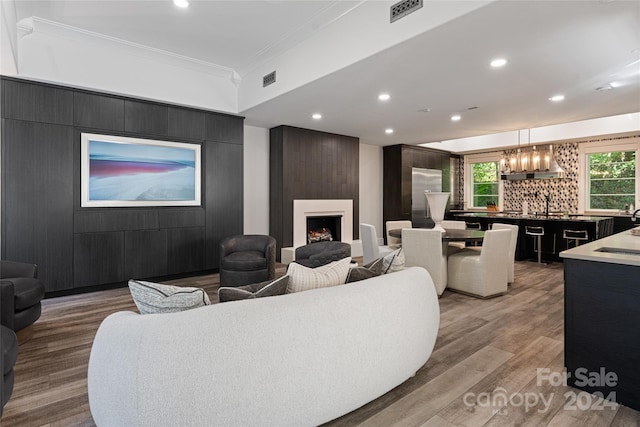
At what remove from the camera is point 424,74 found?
3914mm

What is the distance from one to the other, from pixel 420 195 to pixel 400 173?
2.93 ft

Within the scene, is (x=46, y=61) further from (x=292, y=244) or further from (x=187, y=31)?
(x=292, y=244)

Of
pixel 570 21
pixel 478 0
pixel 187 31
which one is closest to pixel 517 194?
pixel 570 21

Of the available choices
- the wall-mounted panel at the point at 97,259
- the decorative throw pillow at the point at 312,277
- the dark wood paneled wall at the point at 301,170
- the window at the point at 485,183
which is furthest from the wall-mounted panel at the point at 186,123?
the window at the point at 485,183

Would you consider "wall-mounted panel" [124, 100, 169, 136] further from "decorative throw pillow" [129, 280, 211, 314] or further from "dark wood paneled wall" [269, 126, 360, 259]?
"decorative throw pillow" [129, 280, 211, 314]

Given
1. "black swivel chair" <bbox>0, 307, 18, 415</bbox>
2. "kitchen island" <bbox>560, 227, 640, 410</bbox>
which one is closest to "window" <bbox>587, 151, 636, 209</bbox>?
"kitchen island" <bbox>560, 227, 640, 410</bbox>

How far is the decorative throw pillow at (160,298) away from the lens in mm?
1629

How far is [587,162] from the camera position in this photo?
25.0ft

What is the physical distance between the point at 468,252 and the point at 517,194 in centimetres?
519

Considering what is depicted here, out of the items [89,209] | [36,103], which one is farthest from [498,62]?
[36,103]

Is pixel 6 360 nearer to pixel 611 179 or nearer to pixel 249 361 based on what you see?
pixel 249 361

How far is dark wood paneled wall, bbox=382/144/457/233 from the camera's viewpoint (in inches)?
335

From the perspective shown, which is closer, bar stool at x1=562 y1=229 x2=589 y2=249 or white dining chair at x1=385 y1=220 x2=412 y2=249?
white dining chair at x1=385 y1=220 x2=412 y2=249

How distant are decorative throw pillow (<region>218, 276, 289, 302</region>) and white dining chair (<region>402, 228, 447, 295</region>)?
8.61ft
